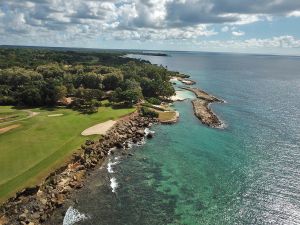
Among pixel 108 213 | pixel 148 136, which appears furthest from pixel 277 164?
pixel 108 213

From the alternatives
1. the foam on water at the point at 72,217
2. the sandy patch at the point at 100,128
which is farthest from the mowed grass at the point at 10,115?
the foam on water at the point at 72,217

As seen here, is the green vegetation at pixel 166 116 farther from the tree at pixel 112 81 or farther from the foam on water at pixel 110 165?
the tree at pixel 112 81

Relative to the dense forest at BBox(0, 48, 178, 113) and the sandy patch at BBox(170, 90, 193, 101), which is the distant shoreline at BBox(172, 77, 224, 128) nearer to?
the sandy patch at BBox(170, 90, 193, 101)

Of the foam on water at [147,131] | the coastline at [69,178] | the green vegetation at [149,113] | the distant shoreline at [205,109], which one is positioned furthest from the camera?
the green vegetation at [149,113]

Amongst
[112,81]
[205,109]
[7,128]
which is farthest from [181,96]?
[7,128]

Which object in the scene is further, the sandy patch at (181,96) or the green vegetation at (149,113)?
the sandy patch at (181,96)
